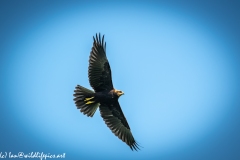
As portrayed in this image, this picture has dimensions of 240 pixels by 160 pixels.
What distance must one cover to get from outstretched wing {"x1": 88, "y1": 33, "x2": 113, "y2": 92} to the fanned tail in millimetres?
329

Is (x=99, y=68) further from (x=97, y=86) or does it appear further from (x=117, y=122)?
(x=117, y=122)

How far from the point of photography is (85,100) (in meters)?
13.3

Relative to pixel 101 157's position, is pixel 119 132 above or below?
below

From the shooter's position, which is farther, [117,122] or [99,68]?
[117,122]

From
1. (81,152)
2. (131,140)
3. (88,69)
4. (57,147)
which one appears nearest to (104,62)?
(88,69)

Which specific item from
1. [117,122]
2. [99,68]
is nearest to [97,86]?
[99,68]

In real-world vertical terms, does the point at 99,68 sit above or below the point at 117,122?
above

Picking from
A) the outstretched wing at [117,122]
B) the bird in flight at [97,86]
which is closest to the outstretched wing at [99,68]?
the bird in flight at [97,86]

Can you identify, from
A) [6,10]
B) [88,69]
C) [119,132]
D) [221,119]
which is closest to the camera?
[88,69]

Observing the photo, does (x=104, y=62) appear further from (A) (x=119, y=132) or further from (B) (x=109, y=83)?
(A) (x=119, y=132)

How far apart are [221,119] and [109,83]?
96.8 metres

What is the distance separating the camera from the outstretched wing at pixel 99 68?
43.4ft

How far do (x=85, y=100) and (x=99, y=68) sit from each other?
116 cm

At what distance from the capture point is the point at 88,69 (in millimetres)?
13227
